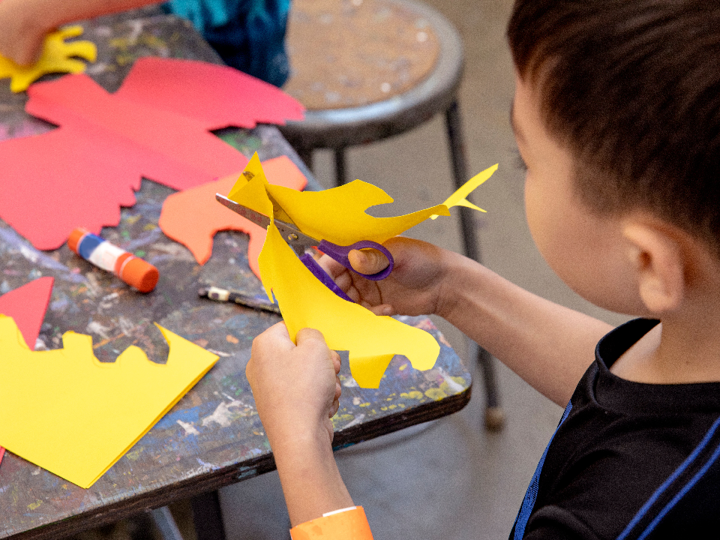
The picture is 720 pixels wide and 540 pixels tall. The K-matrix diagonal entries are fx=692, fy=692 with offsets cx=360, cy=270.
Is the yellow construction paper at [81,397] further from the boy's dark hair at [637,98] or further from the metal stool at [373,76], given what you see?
the metal stool at [373,76]

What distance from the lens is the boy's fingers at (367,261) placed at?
0.60 m

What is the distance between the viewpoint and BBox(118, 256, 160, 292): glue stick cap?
646 millimetres

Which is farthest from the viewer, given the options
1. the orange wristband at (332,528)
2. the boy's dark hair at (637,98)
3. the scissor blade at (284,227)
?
the scissor blade at (284,227)

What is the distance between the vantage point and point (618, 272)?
46cm

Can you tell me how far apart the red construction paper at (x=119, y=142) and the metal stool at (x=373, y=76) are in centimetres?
17

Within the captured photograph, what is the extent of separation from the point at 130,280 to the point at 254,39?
2.05ft

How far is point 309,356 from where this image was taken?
1.73ft

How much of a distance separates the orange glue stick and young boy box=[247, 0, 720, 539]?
0.54ft

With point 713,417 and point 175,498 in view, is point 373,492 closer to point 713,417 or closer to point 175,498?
point 175,498

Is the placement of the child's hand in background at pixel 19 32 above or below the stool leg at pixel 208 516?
above

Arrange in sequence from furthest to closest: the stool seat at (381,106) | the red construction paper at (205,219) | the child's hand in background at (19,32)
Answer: the stool seat at (381,106) → the child's hand in background at (19,32) → the red construction paper at (205,219)

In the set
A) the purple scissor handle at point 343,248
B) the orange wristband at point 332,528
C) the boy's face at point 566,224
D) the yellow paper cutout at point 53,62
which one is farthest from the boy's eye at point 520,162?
the yellow paper cutout at point 53,62

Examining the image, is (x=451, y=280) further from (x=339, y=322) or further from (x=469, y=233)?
(x=469, y=233)

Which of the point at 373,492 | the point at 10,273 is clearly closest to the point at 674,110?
the point at 10,273
